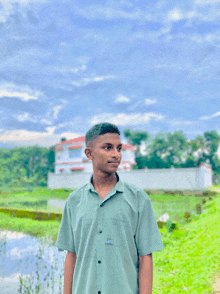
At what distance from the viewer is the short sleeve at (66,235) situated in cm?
143

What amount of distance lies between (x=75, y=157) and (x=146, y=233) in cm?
2630

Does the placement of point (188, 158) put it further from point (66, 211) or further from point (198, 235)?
point (66, 211)

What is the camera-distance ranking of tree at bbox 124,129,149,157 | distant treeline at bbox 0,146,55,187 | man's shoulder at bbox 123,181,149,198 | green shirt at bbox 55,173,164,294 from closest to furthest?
green shirt at bbox 55,173,164,294 → man's shoulder at bbox 123,181,149,198 → distant treeline at bbox 0,146,55,187 → tree at bbox 124,129,149,157

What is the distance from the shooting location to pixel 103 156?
136 cm

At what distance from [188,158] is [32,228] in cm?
2226

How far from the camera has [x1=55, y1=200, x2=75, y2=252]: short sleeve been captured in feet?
4.71

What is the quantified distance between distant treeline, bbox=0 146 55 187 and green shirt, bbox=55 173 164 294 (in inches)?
957

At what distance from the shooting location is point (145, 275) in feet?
4.30

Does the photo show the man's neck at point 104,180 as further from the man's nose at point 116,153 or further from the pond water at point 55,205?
the pond water at point 55,205

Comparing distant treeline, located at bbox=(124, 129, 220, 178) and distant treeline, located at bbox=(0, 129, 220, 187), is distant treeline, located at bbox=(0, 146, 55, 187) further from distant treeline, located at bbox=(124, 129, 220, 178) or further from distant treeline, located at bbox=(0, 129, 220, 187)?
distant treeline, located at bbox=(124, 129, 220, 178)

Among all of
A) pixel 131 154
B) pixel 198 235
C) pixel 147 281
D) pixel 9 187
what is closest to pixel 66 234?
pixel 147 281

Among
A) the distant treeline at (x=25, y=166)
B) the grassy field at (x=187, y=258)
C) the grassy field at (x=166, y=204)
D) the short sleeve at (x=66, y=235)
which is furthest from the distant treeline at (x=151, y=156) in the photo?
the short sleeve at (x=66, y=235)

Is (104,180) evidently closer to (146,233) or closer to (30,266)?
(146,233)

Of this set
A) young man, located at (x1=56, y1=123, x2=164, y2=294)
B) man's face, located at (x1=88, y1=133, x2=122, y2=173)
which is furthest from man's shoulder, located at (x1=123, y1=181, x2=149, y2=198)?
man's face, located at (x1=88, y1=133, x2=122, y2=173)
